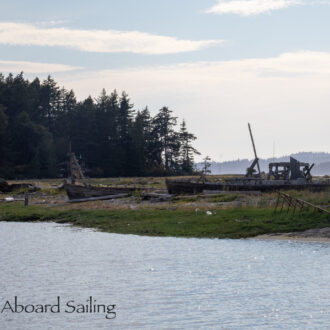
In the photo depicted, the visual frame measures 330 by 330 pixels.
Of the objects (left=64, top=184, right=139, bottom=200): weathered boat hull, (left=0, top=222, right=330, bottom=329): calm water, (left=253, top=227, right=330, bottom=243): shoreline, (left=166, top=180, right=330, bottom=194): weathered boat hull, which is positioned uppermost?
(left=166, top=180, right=330, bottom=194): weathered boat hull

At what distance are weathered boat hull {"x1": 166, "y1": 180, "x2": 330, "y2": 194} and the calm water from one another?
2503 centimetres

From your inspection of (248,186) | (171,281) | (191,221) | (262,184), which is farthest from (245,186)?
(171,281)

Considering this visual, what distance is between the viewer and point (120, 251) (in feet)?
109

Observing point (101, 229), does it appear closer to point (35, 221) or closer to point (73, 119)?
point (35, 221)

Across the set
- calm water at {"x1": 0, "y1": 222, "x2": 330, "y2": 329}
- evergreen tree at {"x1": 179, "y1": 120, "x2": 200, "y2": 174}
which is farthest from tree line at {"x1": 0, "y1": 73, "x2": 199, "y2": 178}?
calm water at {"x1": 0, "y1": 222, "x2": 330, "y2": 329}

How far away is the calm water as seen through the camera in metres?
19.5

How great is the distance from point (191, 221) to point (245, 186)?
2095 centimetres

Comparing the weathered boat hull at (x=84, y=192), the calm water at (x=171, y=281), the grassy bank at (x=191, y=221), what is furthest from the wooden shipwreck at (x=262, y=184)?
the calm water at (x=171, y=281)

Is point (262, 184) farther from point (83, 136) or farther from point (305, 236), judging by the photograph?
point (83, 136)

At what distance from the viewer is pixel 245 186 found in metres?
61.1

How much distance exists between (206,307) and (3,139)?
94095 millimetres

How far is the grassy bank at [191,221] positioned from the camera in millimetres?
36469

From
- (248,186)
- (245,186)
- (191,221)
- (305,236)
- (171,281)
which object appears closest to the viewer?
(171,281)

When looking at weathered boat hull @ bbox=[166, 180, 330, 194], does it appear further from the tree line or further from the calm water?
the tree line
